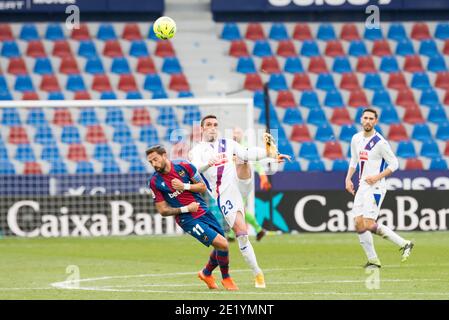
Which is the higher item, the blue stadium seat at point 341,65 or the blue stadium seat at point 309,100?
the blue stadium seat at point 341,65

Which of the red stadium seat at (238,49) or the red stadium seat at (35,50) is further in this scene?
the red stadium seat at (238,49)

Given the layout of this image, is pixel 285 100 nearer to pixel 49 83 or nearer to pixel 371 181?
pixel 49 83

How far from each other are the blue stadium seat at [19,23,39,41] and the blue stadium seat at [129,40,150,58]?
7.54ft

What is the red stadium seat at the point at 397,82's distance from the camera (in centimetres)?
2875

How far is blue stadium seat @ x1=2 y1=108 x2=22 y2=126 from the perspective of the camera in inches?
1033

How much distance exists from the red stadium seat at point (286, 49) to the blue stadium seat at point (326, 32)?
2.51 feet

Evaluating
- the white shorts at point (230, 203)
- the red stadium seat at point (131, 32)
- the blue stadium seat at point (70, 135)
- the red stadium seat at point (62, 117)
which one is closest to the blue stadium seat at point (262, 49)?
the red stadium seat at point (131, 32)

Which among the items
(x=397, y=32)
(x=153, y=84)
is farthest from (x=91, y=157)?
(x=397, y=32)

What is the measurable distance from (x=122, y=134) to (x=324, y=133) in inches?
186

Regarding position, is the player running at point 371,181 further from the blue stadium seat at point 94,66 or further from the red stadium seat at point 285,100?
the blue stadium seat at point 94,66

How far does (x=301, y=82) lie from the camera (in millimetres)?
28594

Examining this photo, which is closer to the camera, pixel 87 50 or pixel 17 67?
pixel 17 67
